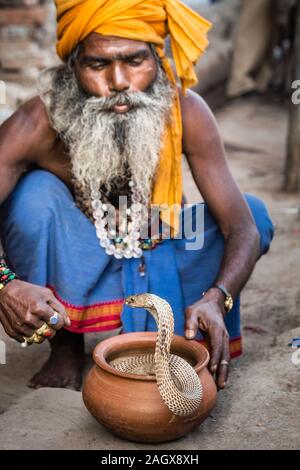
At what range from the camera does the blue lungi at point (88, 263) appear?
340 cm

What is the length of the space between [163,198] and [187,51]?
26.0 inches

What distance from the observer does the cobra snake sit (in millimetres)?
2516

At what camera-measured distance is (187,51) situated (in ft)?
11.6

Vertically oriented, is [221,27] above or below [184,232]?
below

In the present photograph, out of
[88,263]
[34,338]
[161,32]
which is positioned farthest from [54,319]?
[161,32]

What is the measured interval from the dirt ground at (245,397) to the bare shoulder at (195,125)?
0.97m

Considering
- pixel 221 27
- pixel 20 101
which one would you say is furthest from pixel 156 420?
pixel 221 27

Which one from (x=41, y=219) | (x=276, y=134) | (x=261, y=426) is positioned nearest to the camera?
(x=261, y=426)

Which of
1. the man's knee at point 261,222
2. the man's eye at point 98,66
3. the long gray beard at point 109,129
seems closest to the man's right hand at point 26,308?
the long gray beard at point 109,129

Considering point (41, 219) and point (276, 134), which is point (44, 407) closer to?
point (41, 219)

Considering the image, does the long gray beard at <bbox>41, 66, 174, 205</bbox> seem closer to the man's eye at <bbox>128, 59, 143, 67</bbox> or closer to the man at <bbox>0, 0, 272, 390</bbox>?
the man at <bbox>0, 0, 272, 390</bbox>

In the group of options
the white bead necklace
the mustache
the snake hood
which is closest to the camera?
the snake hood

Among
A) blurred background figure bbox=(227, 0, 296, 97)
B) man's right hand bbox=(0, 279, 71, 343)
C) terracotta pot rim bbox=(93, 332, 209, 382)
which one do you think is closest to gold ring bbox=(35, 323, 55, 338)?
man's right hand bbox=(0, 279, 71, 343)

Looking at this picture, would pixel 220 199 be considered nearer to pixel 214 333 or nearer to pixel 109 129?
pixel 109 129
